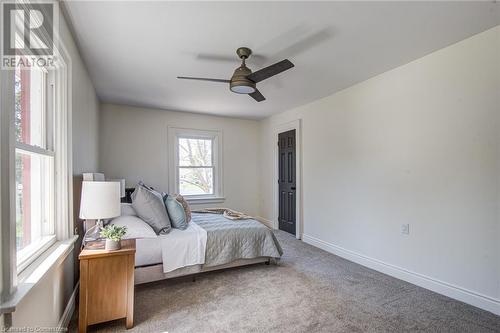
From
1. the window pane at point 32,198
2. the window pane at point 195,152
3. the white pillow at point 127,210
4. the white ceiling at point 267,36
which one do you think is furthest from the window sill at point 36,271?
the window pane at point 195,152

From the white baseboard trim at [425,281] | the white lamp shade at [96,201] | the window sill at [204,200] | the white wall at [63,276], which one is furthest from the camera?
the window sill at [204,200]

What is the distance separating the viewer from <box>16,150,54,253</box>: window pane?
147cm

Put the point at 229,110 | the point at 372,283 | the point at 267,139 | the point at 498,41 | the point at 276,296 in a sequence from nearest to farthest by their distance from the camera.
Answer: the point at 498,41 → the point at 276,296 → the point at 372,283 → the point at 229,110 → the point at 267,139

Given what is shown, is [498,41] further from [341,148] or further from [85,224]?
[85,224]

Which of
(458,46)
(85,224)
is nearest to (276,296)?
(85,224)

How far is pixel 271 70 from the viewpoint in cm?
236

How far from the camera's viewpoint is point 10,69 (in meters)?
1.18

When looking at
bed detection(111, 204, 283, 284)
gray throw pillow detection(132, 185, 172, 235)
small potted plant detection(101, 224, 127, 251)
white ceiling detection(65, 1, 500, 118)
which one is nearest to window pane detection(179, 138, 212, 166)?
white ceiling detection(65, 1, 500, 118)

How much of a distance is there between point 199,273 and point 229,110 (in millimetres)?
3078

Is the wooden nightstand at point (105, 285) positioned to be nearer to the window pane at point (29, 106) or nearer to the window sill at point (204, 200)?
the window pane at point (29, 106)

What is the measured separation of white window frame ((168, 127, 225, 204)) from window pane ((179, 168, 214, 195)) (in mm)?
89

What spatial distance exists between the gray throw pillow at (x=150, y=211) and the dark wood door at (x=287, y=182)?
266 centimetres

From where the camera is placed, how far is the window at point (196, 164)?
5.17m

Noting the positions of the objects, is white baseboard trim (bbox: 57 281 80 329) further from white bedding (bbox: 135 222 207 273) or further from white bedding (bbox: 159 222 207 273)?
white bedding (bbox: 159 222 207 273)
